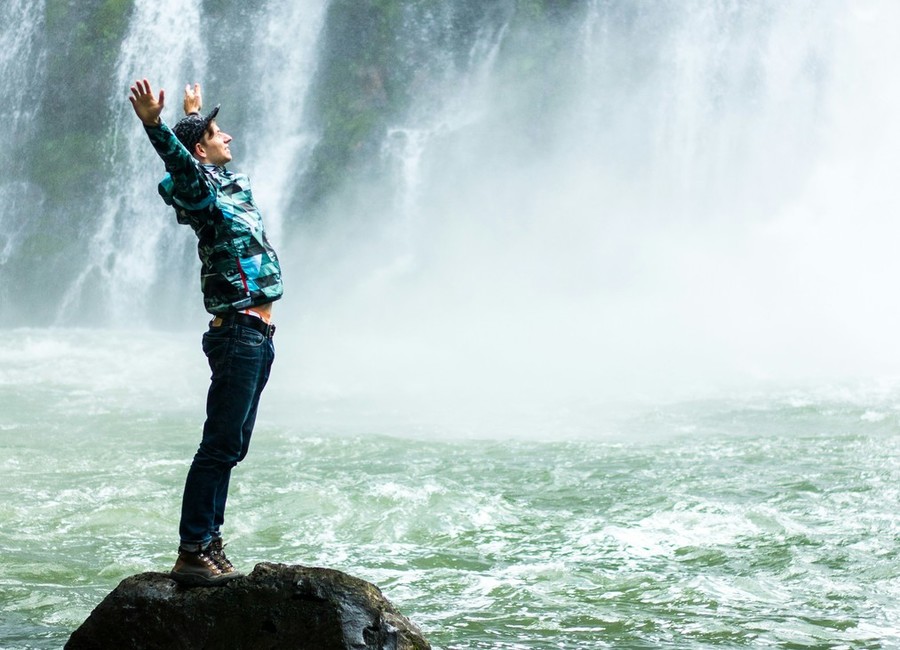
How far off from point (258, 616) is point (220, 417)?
749mm

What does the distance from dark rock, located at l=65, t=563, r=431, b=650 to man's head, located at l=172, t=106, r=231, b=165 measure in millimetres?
1568

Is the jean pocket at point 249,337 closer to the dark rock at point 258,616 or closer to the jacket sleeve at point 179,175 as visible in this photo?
the jacket sleeve at point 179,175

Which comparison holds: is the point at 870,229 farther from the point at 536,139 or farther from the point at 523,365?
the point at 523,365

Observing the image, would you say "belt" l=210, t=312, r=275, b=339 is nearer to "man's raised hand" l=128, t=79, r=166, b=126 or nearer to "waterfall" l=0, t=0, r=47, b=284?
"man's raised hand" l=128, t=79, r=166, b=126

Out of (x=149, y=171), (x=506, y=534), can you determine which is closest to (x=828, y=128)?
(x=149, y=171)

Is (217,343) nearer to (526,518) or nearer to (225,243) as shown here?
(225,243)

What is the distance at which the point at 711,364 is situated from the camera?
17.8 m

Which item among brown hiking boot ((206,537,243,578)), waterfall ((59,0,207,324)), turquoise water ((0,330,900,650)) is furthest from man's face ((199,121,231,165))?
waterfall ((59,0,207,324))

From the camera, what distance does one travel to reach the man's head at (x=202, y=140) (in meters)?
4.20

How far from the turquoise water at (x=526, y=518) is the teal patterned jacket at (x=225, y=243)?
171 cm

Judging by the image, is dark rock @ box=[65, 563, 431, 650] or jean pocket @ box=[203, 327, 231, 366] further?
jean pocket @ box=[203, 327, 231, 366]

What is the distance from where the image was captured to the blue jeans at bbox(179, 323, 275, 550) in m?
4.04

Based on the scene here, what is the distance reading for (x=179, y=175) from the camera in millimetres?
3896

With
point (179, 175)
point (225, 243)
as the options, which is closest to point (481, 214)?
point (225, 243)
